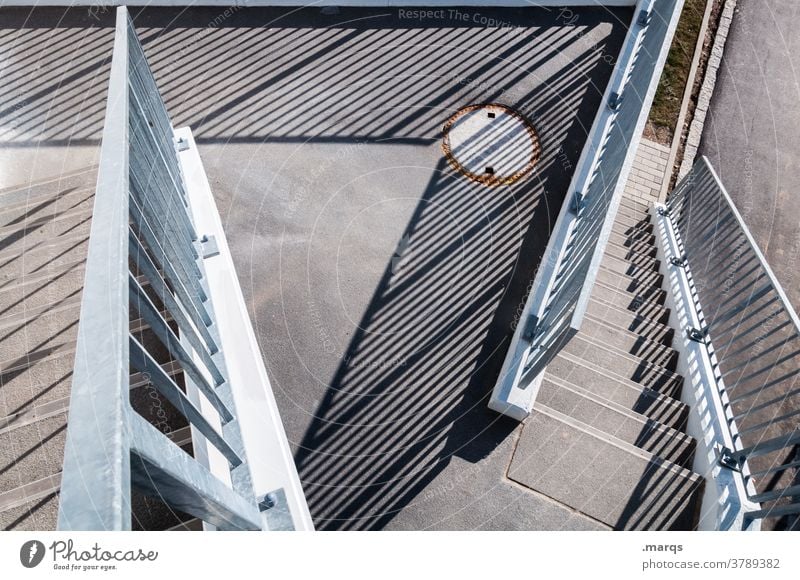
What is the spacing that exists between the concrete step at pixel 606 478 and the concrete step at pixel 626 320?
202 centimetres

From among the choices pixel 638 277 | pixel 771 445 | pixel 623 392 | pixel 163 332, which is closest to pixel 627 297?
pixel 638 277

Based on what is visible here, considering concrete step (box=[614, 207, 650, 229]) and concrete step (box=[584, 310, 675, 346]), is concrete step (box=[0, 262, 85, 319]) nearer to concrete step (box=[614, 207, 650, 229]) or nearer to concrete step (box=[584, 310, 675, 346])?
concrete step (box=[584, 310, 675, 346])

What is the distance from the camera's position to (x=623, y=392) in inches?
283

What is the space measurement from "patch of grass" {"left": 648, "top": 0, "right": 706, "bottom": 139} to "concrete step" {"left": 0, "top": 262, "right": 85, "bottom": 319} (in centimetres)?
1078

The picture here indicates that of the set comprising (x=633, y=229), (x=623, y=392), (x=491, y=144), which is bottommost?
(x=623, y=392)

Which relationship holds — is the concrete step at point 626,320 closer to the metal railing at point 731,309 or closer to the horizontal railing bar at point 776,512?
the metal railing at point 731,309

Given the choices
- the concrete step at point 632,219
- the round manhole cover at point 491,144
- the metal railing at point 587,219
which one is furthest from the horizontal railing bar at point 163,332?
the concrete step at point 632,219

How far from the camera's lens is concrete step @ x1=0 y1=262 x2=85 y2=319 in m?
6.59

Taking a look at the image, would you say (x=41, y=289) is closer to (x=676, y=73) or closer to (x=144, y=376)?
(x=144, y=376)

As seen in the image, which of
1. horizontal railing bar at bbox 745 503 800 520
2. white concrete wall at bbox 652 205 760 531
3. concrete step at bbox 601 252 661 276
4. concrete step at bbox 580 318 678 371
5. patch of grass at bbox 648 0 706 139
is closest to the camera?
horizontal railing bar at bbox 745 503 800 520

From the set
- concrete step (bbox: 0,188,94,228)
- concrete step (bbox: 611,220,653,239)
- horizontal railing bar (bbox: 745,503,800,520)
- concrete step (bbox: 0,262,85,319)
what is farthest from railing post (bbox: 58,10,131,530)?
concrete step (bbox: 611,220,653,239)

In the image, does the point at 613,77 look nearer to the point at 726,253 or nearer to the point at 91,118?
the point at 726,253

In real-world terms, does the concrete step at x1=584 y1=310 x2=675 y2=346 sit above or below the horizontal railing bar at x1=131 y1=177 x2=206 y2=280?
below

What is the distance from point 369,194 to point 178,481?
5.94 meters
